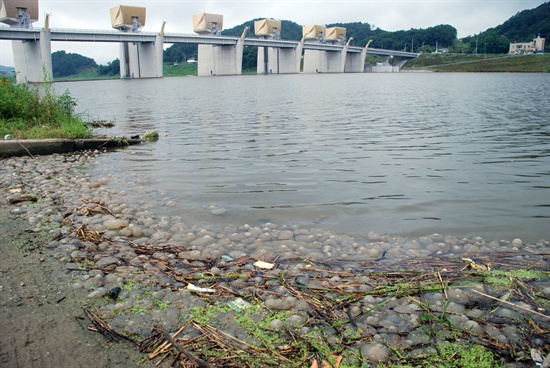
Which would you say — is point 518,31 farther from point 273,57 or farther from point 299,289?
point 299,289

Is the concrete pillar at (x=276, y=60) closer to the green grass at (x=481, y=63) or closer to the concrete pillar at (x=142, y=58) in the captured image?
the concrete pillar at (x=142, y=58)

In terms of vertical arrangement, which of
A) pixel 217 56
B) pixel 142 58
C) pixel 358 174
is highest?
pixel 217 56

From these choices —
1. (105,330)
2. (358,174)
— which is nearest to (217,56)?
(358,174)

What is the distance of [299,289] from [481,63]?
122 m

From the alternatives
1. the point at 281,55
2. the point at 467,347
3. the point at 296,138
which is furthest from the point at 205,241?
the point at 281,55

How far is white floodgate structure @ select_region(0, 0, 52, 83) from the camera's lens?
6764 centimetres

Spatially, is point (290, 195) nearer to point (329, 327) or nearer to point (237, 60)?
point (329, 327)

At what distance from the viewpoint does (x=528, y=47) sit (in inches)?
5507

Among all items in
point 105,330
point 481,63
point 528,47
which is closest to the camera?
point 105,330

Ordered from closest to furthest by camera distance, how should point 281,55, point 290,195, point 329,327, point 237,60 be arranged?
1. point 329,327
2. point 290,195
3. point 237,60
4. point 281,55

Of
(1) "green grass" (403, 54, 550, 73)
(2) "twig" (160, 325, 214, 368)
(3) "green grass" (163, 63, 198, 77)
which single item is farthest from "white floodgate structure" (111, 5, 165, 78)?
(2) "twig" (160, 325, 214, 368)

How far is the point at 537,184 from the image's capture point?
6465mm

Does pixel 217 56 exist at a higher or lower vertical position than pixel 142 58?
higher

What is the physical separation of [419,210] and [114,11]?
104904mm
